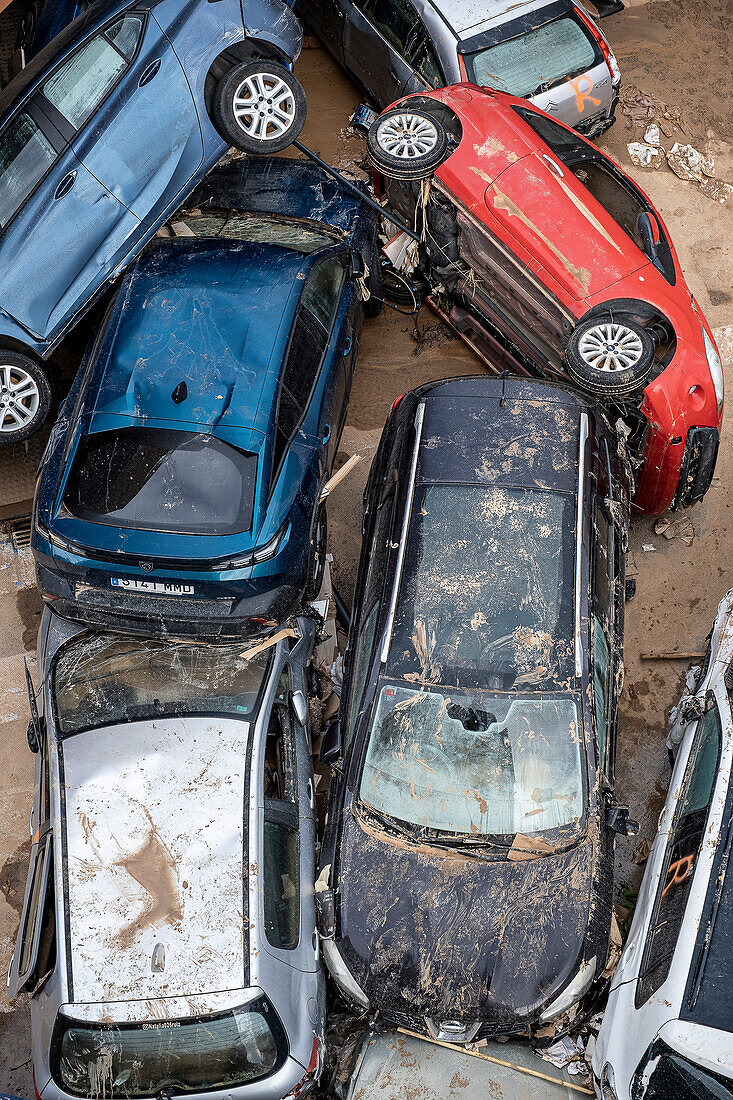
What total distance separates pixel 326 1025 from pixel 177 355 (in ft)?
11.8

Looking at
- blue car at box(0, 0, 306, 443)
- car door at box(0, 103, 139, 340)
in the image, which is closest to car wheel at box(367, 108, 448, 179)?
blue car at box(0, 0, 306, 443)

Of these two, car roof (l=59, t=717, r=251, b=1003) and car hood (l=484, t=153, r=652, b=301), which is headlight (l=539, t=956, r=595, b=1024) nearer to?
car roof (l=59, t=717, r=251, b=1003)

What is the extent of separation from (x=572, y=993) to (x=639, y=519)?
3.13 m

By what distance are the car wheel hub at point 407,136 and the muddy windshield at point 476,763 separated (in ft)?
12.0

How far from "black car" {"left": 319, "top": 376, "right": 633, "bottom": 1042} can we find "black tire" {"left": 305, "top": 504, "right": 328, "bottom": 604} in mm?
307

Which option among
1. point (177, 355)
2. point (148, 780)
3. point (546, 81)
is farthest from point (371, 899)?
point (546, 81)

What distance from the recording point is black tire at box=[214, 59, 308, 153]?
6559 millimetres

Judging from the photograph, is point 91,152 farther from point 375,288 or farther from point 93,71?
point 375,288

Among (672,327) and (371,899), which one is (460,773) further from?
(672,327)

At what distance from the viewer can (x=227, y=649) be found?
5281 millimetres

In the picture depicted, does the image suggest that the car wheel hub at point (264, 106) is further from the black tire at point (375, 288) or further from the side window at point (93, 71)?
the black tire at point (375, 288)

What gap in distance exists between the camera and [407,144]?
6.50 metres

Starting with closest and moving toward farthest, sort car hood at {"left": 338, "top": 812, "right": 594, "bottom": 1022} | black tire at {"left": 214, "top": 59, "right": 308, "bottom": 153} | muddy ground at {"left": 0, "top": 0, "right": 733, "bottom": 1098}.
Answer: car hood at {"left": 338, "top": 812, "right": 594, "bottom": 1022} → muddy ground at {"left": 0, "top": 0, "right": 733, "bottom": 1098} → black tire at {"left": 214, "top": 59, "right": 308, "bottom": 153}

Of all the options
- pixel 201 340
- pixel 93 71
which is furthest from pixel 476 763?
pixel 93 71
